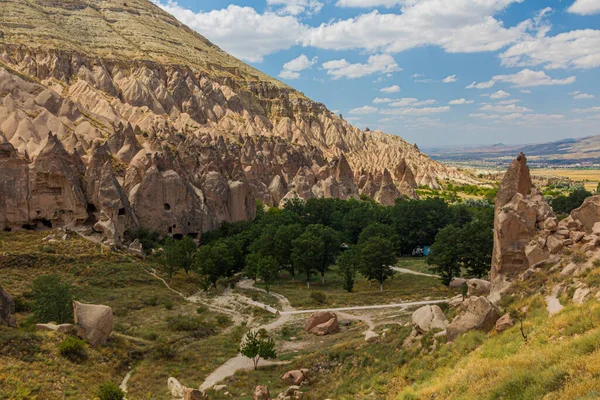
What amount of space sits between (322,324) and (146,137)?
62.4 m

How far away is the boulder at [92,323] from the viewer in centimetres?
2497

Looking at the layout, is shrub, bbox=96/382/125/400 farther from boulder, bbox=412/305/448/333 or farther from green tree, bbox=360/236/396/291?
green tree, bbox=360/236/396/291

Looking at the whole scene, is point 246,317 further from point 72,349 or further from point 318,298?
point 72,349

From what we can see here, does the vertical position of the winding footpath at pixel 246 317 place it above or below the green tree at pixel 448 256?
below

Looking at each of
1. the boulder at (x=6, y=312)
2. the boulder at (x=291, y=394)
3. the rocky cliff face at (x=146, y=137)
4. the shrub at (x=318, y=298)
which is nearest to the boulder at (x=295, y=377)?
the boulder at (x=291, y=394)

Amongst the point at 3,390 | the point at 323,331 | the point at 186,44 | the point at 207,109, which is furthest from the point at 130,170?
the point at 186,44

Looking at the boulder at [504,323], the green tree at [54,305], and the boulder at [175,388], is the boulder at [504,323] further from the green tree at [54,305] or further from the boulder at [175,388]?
the green tree at [54,305]

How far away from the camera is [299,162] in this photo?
388 feet

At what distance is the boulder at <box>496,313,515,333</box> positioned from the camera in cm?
1602

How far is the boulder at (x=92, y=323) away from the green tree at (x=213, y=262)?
18645 millimetres

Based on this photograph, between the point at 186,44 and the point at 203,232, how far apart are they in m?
155

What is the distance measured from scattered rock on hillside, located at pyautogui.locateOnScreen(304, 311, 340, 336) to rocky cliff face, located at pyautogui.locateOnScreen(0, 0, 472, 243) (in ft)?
83.5

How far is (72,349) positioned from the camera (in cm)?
2286

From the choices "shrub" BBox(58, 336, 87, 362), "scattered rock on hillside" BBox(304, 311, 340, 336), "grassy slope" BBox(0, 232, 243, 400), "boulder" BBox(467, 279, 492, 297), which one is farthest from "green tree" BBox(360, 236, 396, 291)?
"shrub" BBox(58, 336, 87, 362)
